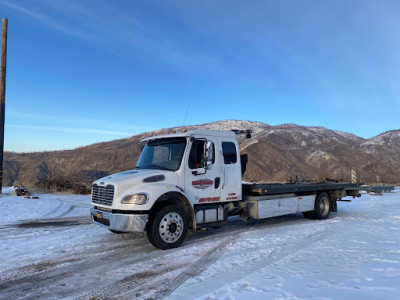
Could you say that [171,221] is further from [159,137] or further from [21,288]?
[21,288]

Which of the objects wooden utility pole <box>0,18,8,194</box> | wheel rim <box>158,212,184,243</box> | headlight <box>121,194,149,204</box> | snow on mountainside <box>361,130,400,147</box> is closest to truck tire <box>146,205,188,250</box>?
wheel rim <box>158,212,184,243</box>

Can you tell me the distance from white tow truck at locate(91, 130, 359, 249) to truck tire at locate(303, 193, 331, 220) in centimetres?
204

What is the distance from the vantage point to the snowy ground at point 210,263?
404 cm

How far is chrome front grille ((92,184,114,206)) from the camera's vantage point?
6.33 meters

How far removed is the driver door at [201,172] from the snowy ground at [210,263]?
112cm

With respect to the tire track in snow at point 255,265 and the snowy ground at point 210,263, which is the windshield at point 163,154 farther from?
the tire track in snow at point 255,265

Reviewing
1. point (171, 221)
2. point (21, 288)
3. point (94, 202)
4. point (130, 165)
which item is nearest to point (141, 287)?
point (21, 288)

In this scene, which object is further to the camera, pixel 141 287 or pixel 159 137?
pixel 159 137

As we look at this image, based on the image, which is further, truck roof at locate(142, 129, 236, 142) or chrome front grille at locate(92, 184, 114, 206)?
truck roof at locate(142, 129, 236, 142)

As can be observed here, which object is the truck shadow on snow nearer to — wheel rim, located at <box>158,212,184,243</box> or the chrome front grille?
the chrome front grille

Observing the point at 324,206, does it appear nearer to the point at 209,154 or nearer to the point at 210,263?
the point at 209,154

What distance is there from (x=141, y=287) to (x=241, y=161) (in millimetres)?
5136

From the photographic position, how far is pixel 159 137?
777 centimetres

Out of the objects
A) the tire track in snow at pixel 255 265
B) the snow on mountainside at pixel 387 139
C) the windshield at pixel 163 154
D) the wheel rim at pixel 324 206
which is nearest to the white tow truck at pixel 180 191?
the windshield at pixel 163 154
